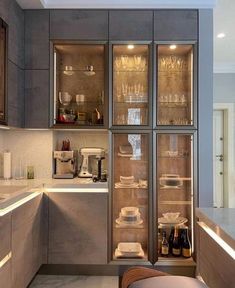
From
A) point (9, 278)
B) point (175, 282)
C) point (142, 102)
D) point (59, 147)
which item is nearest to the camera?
point (175, 282)

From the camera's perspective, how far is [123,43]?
9.95 feet

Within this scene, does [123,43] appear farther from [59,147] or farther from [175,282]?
[175,282]

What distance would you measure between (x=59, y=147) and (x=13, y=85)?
950 mm

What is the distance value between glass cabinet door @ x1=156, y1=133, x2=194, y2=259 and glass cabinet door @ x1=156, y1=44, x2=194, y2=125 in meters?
0.24

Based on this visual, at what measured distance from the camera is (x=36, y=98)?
307cm

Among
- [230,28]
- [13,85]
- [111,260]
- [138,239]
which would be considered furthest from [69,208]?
[230,28]

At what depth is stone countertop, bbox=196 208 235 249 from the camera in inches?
50.2

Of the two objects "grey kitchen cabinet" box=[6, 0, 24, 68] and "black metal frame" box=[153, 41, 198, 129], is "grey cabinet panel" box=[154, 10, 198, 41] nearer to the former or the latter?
"black metal frame" box=[153, 41, 198, 129]

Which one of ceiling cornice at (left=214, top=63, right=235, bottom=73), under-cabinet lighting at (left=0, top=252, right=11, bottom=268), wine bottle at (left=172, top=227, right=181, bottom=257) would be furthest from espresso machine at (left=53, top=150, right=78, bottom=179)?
ceiling cornice at (left=214, top=63, right=235, bottom=73)

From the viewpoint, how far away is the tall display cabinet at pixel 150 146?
2996 millimetres

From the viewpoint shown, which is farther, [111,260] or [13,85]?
[111,260]

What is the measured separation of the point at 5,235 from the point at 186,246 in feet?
6.25

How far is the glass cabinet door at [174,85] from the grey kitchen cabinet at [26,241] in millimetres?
1618

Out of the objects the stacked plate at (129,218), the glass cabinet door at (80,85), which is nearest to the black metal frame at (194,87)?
the glass cabinet door at (80,85)
